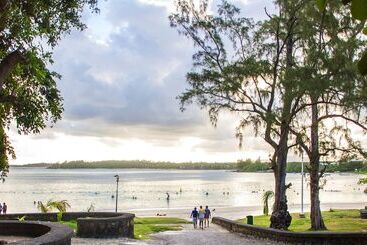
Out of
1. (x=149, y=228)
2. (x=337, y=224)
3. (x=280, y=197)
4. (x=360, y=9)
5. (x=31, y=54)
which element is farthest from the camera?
(x=337, y=224)

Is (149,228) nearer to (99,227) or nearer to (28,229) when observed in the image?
(99,227)

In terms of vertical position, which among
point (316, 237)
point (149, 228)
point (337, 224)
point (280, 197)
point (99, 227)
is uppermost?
point (280, 197)

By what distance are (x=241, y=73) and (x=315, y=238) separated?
8.68m

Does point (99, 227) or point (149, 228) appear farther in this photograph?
point (149, 228)

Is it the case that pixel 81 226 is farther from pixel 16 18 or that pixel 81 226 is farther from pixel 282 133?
pixel 16 18

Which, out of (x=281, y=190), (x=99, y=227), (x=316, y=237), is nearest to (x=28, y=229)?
(x=99, y=227)

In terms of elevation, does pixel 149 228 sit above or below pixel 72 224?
below

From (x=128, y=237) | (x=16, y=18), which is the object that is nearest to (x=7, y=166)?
(x=128, y=237)

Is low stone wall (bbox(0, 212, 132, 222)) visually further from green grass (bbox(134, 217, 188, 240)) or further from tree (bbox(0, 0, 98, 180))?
tree (bbox(0, 0, 98, 180))

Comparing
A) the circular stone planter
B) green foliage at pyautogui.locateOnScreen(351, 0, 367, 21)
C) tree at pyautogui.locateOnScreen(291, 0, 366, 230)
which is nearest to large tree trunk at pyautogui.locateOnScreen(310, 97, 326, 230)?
tree at pyautogui.locateOnScreen(291, 0, 366, 230)

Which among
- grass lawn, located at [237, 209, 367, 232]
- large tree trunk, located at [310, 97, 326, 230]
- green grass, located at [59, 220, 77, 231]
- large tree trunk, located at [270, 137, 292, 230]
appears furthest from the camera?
grass lawn, located at [237, 209, 367, 232]

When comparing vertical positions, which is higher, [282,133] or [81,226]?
[282,133]

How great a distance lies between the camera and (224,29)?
2478 centimetres

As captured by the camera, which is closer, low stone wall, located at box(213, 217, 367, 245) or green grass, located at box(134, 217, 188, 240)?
low stone wall, located at box(213, 217, 367, 245)
